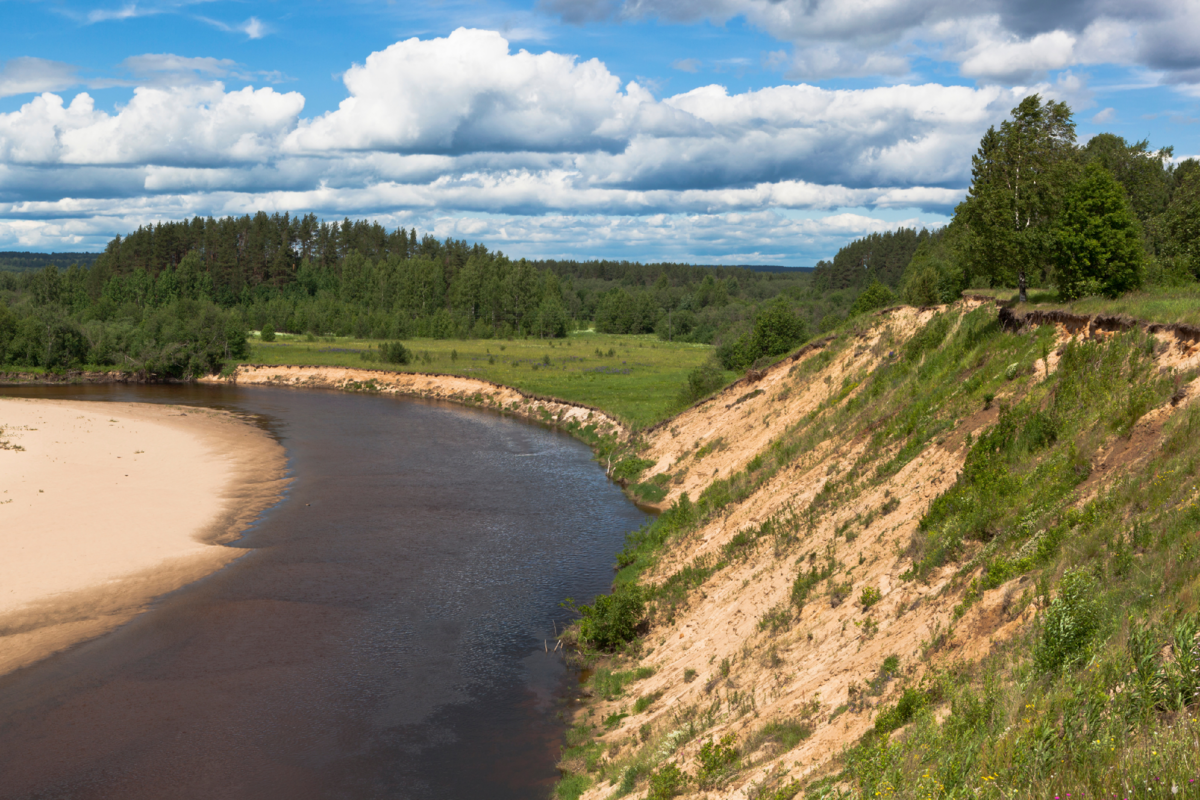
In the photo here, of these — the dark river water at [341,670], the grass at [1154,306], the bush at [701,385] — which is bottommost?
the dark river water at [341,670]

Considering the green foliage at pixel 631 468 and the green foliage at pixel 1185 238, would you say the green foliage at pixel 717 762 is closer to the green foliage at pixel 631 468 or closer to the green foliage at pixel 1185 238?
the green foliage at pixel 631 468

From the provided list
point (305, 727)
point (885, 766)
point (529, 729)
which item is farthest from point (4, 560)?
point (885, 766)

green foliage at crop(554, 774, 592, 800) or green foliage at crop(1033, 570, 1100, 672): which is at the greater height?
green foliage at crop(1033, 570, 1100, 672)

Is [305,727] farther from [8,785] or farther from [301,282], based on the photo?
[301,282]

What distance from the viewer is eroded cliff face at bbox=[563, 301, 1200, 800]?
14.2m

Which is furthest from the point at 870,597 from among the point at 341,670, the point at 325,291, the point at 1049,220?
the point at 325,291

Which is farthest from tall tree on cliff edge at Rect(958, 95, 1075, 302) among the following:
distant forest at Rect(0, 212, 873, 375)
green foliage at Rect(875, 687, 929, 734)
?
distant forest at Rect(0, 212, 873, 375)

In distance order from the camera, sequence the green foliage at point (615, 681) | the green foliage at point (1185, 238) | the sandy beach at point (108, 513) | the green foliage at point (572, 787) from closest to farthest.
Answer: the green foliage at point (572, 787)
the green foliage at point (615, 681)
the sandy beach at point (108, 513)
the green foliage at point (1185, 238)

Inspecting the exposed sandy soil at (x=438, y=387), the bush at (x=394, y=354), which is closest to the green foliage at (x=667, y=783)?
the exposed sandy soil at (x=438, y=387)

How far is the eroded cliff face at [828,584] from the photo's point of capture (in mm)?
14195

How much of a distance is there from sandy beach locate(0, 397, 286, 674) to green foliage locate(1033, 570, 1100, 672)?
84.9ft

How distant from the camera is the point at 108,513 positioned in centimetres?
3756

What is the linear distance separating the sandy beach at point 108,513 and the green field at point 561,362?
28455mm

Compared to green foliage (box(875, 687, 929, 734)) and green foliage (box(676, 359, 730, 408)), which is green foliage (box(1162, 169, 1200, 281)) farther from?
green foliage (box(875, 687, 929, 734))
